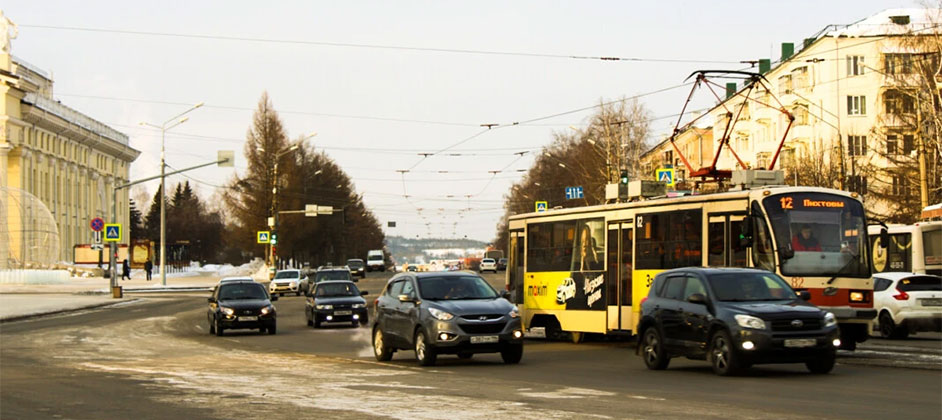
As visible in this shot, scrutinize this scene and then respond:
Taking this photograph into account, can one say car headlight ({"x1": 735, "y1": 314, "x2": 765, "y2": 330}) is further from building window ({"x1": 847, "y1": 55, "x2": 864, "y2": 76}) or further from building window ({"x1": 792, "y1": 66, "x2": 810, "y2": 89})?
building window ({"x1": 792, "y1": 66, "x2": 810, "y2": 89})

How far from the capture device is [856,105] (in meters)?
84.9

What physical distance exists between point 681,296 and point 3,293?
56.6 metres

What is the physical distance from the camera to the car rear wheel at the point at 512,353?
21109 millimetres

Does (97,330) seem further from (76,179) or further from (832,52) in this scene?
(76,179)

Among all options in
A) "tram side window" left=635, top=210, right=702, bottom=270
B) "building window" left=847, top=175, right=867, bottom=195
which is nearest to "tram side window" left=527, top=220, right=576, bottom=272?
"tram side window" left=635, top=210, right=702, bottom=270

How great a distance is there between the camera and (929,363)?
20.7m

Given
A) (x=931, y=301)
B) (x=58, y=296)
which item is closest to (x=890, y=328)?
(x=931, y=301)

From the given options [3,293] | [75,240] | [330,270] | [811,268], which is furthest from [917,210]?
[75,240]

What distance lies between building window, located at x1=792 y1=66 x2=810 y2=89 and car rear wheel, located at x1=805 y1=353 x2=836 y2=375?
7071 centimetres

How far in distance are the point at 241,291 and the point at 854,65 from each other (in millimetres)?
60778

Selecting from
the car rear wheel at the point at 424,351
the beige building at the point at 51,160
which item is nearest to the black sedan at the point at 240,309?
the car rear wheel at the point at 424,351

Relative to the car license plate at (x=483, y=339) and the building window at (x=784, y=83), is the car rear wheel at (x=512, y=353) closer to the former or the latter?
the car license plate at (x=483, y=339)

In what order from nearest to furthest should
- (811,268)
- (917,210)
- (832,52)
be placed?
(811,268) → (917,210) → (832,52)

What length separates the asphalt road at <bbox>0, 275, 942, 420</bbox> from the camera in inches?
531
